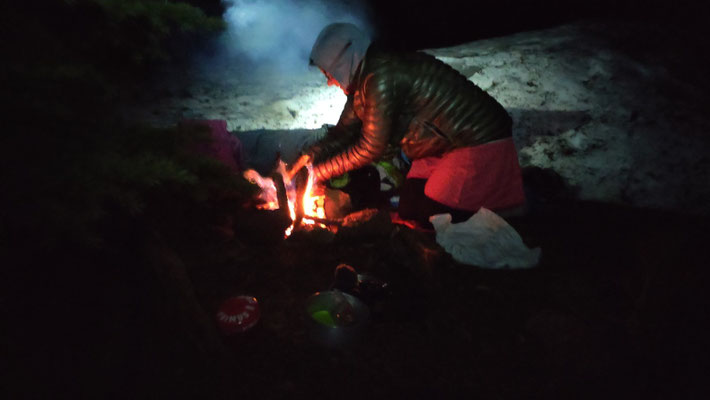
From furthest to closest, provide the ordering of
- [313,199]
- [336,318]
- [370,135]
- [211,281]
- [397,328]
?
[313,199], [370,135], [211,281], [397,328], [336,318]

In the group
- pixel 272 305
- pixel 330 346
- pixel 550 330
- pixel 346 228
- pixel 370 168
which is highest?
pixel 370 168

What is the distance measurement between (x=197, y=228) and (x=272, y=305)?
1.08 m

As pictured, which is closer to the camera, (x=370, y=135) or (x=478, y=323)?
(x=478, y=323)

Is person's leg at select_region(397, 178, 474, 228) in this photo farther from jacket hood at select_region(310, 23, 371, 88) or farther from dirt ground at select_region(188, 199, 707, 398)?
jacket hood at select_region(310, 23, 371, 88)

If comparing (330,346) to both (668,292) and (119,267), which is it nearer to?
(119,267)

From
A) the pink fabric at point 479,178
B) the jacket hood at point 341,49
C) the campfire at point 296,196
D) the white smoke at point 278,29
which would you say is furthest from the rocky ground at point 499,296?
the white smoke at point 278,29

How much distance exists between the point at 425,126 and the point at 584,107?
300cm

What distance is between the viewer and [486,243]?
12.3ft

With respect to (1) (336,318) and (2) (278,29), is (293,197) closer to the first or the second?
(1) (336,318)

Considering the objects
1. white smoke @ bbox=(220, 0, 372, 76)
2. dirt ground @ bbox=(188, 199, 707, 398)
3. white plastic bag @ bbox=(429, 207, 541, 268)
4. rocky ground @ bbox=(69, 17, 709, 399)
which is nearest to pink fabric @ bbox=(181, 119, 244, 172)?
rocky ground @ bbox=(69, 17, 709, 399)

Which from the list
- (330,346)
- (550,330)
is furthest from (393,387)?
(550,330)

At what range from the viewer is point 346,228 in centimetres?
390

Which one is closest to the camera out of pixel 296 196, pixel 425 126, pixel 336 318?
pixel 336 318

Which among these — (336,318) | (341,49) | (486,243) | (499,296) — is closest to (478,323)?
(499,296)
